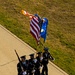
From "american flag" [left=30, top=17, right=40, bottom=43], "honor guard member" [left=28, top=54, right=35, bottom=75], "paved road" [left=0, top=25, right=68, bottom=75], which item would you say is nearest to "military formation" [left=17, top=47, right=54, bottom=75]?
"honor guard member" [left=28, top=54, right=35, bottom=75]

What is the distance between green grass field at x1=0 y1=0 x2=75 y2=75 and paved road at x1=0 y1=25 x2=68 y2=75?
0.33 metres

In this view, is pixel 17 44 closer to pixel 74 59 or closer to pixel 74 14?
pixel 74 59

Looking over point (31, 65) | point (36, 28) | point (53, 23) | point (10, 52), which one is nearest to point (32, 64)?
point (31, 65)

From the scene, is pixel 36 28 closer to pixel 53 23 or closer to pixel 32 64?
pixel 32 64

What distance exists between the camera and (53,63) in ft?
37.2

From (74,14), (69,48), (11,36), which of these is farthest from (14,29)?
(74,14)

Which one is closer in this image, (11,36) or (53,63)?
(53,63)

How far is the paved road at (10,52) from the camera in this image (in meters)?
10.7

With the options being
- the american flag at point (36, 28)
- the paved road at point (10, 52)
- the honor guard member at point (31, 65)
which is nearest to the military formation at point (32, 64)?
the honor guard member at point (31, 65)

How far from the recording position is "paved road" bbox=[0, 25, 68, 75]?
10.7m

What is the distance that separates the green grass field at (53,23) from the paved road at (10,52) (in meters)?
0.33

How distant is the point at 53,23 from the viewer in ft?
49.1

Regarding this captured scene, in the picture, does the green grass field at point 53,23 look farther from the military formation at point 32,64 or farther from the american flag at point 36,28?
the american flag at point 36,28

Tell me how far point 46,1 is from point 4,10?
3.29 meters
